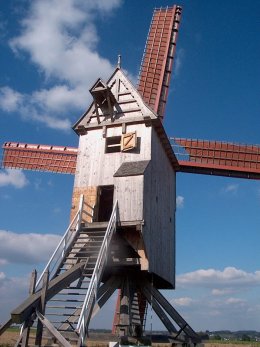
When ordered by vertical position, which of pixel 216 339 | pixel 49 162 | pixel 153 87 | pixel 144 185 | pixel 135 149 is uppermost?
pixel 153 87

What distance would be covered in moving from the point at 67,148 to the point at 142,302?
29.2ft

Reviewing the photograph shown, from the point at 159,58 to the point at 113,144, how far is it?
7.72 metres

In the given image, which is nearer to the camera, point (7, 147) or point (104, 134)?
point (104, 134)

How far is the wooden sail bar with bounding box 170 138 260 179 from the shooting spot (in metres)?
19.1

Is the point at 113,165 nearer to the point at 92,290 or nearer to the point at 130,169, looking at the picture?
the point at 130,169

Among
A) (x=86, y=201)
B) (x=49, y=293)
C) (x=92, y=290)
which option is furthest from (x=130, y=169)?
(x=49, y=293)

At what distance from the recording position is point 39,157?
70.7ft

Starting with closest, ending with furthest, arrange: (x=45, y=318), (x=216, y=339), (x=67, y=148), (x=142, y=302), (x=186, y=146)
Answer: (x=45, y=318)
(x=142, y=302)
(x=186, y=146)
(x=67, y=148)
(x=216, y=339)

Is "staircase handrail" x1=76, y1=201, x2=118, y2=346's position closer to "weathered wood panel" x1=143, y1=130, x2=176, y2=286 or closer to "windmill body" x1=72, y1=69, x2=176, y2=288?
"windmill body" x1=72, y1=69, x2=176, y2=288

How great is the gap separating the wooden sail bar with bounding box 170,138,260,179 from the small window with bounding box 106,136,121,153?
190 inches

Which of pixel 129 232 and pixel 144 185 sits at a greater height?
pixel 144 185

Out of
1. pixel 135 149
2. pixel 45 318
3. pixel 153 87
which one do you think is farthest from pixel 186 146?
pixel 45 318

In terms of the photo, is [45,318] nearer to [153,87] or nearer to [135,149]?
[135,149]

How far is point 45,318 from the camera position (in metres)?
9.14
